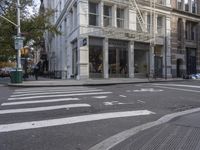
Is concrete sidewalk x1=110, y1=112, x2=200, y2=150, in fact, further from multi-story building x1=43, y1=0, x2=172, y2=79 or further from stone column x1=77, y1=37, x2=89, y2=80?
multi-story building x1=43, y1=0, x2=172, y2=79

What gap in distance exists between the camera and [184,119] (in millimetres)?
8734

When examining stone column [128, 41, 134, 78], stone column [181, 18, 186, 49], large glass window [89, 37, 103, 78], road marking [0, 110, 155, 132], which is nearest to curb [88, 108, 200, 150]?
road marking [0, 110, 155, 132]

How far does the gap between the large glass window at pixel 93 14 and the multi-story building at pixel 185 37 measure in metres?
11.3

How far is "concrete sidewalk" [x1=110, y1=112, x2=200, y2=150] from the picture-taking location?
5.88 meters

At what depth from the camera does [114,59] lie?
31.2 m

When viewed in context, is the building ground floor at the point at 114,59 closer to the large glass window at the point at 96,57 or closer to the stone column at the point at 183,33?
the large glass window at the point at 96,57

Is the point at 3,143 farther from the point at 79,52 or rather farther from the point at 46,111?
the point at 79,52

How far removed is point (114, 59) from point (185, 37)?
1326 cm

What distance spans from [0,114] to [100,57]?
21.4 m

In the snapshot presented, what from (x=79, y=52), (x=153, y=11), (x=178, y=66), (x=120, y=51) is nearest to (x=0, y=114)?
(x=79, y=52)

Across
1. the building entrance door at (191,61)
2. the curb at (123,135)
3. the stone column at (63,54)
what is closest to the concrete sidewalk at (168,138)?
the curb at (123,135)

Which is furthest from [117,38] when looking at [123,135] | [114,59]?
[123,135]

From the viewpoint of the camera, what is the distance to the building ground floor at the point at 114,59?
29047 millimetres

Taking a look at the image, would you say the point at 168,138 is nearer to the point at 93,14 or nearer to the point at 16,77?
the point at 16,77
